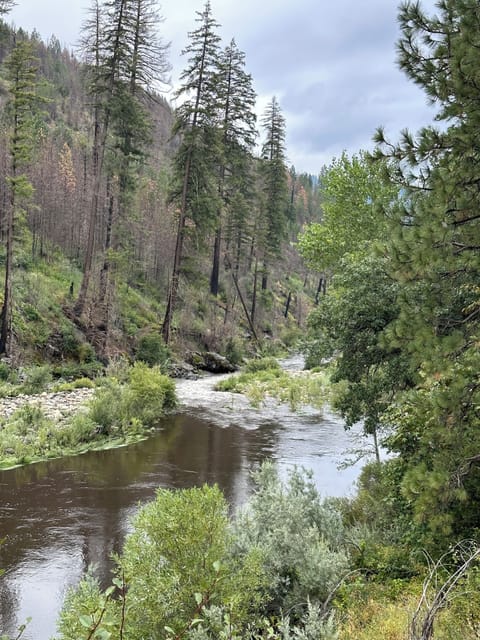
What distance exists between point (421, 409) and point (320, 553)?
2045 mm

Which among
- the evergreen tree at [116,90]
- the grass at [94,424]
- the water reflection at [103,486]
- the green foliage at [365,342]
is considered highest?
the evergreen tree at [116,90]

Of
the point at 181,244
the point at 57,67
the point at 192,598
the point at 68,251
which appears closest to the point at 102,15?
the point at 181,244

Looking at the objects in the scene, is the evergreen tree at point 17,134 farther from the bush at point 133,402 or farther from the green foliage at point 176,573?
the green foliage at point 176,573

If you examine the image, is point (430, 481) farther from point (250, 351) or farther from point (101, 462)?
point (250, 351)

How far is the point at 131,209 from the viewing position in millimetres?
25031

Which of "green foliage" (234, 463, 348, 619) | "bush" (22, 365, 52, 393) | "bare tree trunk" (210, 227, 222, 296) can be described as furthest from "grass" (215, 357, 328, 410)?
"bare tree trunk" (210, 227, 222, 296)

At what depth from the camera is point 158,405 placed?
591 inches

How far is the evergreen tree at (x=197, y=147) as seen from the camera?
24.1 m

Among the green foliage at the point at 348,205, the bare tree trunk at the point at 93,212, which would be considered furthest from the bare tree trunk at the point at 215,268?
the green foliage at the point at 348,205

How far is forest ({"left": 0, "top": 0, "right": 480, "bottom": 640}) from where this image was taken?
415 centimetres

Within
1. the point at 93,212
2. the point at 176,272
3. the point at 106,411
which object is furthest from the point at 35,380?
the point at 176,272

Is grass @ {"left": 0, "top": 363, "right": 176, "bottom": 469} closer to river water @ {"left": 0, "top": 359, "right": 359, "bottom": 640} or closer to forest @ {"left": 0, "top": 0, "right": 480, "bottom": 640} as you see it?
forest @ {"left": 0, "top": 0, "right": 480, "bottom": 640}

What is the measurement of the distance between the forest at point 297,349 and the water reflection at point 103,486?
2.62 ft

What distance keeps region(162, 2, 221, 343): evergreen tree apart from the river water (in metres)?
10.5
